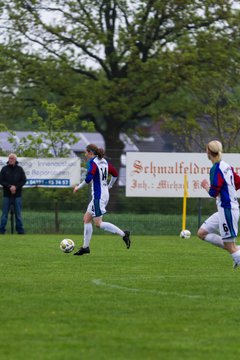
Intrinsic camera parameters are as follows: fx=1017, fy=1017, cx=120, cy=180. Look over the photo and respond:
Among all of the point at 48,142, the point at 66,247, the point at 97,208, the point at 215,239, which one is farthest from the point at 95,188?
the point at 48,142

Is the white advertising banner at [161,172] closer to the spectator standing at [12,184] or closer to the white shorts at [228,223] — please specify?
the spectator standing at [12,184]

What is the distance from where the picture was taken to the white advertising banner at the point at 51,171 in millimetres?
26688

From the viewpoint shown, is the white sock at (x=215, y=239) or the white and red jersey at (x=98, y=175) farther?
the white and red jersey at (x=98, y=175)

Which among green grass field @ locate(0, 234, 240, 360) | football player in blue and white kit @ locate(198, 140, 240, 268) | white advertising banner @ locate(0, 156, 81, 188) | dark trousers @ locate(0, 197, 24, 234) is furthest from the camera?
white advertising banner @ locate(0, 156, 81, 188)

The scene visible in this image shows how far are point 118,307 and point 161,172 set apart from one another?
661 inches

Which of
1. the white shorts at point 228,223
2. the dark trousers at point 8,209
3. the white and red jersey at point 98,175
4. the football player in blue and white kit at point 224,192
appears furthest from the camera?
the dark trousers at point 8,209

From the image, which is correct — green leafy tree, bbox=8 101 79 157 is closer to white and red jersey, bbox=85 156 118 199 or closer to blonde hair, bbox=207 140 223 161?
white and red jersey, bbox=85 156 118 199

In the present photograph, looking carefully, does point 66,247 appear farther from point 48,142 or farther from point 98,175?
point 48,142

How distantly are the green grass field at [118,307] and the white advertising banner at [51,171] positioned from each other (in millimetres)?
9635

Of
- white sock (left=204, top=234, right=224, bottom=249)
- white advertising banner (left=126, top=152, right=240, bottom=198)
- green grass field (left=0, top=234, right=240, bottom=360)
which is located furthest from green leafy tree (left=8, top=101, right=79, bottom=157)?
white sock (left=204, top=234, right=224, bottom=249)

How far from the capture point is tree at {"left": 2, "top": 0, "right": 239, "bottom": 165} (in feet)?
127

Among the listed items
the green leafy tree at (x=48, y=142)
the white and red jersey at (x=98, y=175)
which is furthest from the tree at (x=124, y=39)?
the white and red jersey at (x=98, y=175)

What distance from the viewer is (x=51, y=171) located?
87.6ft

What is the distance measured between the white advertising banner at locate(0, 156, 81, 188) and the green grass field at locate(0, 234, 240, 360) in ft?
31.6
